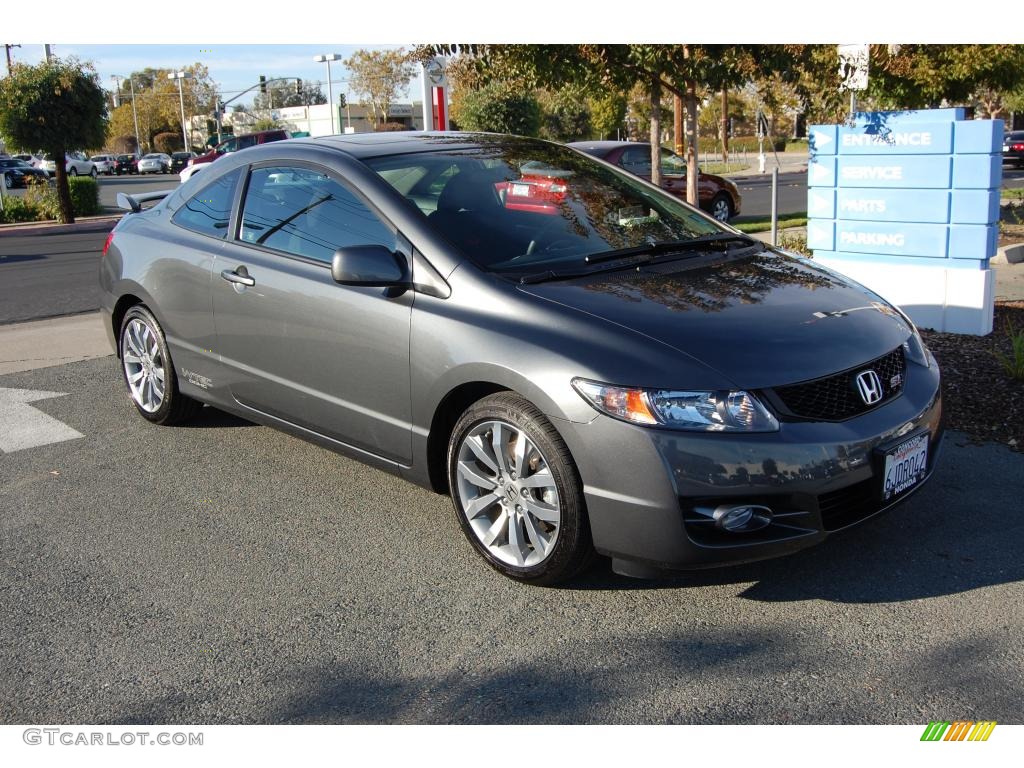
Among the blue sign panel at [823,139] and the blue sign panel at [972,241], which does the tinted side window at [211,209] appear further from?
the blue sign panel at [972,241]

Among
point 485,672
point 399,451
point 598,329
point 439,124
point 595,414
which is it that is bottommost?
point 485,672

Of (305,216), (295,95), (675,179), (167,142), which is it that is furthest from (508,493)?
(295,95)

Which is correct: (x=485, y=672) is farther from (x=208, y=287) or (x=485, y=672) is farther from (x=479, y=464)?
(x=208, y=287)

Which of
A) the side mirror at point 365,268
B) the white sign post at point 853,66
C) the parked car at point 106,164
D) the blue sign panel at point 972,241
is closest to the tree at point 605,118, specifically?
the parked car at point 106,164

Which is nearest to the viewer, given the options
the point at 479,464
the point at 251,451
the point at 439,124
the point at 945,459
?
the point at 479,464

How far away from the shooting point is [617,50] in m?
8.70

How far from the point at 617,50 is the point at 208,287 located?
193 inches

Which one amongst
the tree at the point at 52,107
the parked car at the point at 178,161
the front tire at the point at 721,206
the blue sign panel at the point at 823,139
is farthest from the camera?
the parked car at the point at 178,161

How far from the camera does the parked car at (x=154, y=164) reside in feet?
202

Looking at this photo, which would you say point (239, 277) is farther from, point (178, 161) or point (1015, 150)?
point (178, 161)

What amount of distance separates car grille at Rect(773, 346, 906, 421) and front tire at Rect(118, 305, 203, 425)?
354 cm

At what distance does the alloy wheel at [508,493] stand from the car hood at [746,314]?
1.75 ft

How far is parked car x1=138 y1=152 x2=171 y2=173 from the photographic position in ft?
202

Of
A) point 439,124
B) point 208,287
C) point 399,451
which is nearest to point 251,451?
point 208,287
